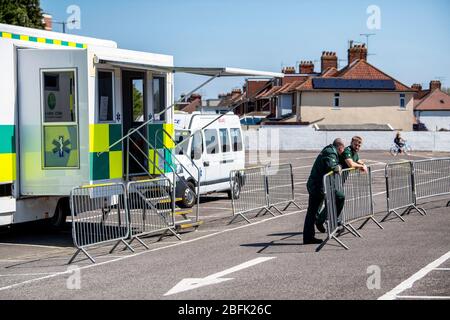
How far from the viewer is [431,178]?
18688 mm

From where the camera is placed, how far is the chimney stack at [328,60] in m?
79.2

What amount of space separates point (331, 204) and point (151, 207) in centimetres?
343

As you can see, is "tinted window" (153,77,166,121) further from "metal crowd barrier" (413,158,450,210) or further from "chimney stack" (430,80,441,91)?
"chimney stack" (430,80,441,91)

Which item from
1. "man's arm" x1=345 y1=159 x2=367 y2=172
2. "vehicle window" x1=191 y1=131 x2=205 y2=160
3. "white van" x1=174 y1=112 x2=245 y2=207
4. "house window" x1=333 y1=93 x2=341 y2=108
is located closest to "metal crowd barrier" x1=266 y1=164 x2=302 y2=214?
"white van" x1=174 y1=112 x2=245 y2=207

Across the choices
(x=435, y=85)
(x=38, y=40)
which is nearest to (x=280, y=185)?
(x=38, y=40)

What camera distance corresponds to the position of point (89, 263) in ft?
39.0

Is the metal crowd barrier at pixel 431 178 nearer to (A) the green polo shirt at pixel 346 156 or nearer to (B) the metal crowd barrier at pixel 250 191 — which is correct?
(B) the metal crowd barrier at pixel 250 191

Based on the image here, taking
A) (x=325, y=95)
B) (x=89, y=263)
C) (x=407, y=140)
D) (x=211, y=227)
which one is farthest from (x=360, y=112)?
(x=89, y=263)

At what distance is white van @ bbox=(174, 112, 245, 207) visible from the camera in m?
19.8

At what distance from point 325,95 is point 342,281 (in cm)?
6273

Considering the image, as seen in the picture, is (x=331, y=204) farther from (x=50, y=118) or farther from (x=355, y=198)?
(x=50, y=118)

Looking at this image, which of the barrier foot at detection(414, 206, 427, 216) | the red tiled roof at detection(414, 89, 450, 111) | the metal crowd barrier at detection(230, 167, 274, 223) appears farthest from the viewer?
the red tiled roof at detection(414, 89, 450, 111)

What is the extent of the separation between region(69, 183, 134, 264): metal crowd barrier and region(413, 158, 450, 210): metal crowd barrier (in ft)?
23.4

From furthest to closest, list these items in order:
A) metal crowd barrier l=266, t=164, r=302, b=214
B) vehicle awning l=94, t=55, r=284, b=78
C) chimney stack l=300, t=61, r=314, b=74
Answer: chimney stack l=300, t=61, r=314, b=74 < metal crowd barrier l=266, t=164, r=302, b=214 < vehicle awning l=94, t=55, r=284, b=78
